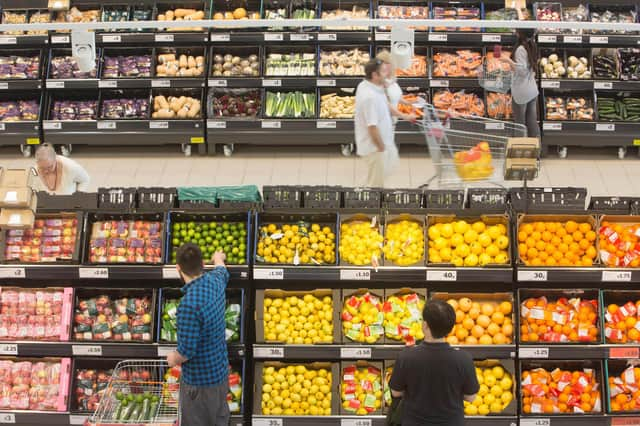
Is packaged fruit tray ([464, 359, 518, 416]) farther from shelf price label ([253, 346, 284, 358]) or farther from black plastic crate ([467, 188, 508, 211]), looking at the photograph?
shelf price label ([253, 346, 284, 358])

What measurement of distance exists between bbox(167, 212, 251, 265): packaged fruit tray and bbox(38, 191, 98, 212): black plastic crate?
1.87 ft

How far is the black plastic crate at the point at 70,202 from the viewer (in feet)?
19.6

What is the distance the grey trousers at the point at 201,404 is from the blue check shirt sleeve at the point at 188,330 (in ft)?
0.91

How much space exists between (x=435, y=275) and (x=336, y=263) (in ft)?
2.04

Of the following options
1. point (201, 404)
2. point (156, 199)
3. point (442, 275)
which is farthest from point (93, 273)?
point (442, 275)

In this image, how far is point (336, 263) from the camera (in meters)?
5.69

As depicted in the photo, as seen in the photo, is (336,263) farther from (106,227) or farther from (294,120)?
(294,120)

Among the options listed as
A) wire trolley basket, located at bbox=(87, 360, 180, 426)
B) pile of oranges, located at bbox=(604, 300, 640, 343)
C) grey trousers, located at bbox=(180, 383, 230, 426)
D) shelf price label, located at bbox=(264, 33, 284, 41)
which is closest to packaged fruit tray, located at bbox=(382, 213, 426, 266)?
pile of oranges, located at bbox=(604, 300, 640, 343)

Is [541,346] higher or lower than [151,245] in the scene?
lower

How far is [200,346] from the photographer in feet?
16.4

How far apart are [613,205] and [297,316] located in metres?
2.15

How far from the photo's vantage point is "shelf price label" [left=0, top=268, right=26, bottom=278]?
18.9 ft

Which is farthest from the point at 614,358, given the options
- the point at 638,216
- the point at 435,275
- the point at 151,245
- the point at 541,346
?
the point at 151,245

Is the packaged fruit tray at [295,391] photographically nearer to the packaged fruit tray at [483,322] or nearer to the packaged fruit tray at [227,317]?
the packaged fruit tray at [227,317]
